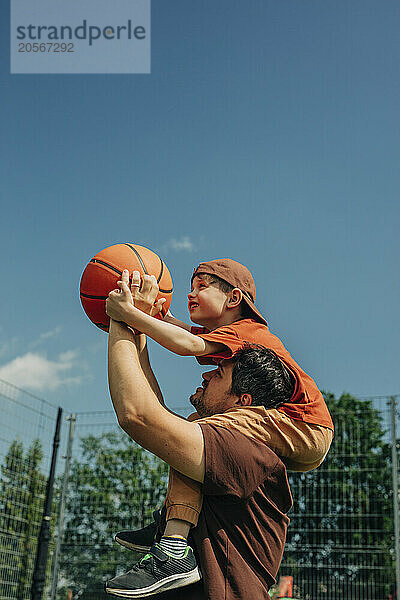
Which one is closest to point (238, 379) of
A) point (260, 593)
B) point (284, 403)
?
point (284, 403)

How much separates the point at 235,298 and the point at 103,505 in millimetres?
9969

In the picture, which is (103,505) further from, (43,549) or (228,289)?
(228,289)

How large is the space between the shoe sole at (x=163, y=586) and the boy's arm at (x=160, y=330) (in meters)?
A: 0.71

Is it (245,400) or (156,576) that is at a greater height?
(245,400)

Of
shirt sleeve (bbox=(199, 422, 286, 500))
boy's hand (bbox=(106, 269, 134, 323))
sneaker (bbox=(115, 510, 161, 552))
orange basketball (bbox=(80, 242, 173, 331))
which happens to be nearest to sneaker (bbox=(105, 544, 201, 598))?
shirt sleeve (bbox=(199, 422, 286, 500))

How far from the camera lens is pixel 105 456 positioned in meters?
12.0

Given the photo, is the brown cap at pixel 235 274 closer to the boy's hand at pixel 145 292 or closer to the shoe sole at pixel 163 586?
the boy's hand at pixel 145 292

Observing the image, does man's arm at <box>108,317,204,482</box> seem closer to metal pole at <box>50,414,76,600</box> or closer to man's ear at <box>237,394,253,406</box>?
man's ear at <box>237,394,253,406</box>

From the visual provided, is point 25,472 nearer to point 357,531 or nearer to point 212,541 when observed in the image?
point 357,531

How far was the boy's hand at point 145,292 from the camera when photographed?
244 centimetres

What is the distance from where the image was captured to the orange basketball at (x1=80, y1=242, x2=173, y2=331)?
8.22 feet

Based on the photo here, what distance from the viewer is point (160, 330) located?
2275 mm

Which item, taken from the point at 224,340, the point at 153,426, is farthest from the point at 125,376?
the point at 224,340

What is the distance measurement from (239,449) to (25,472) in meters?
8.90
